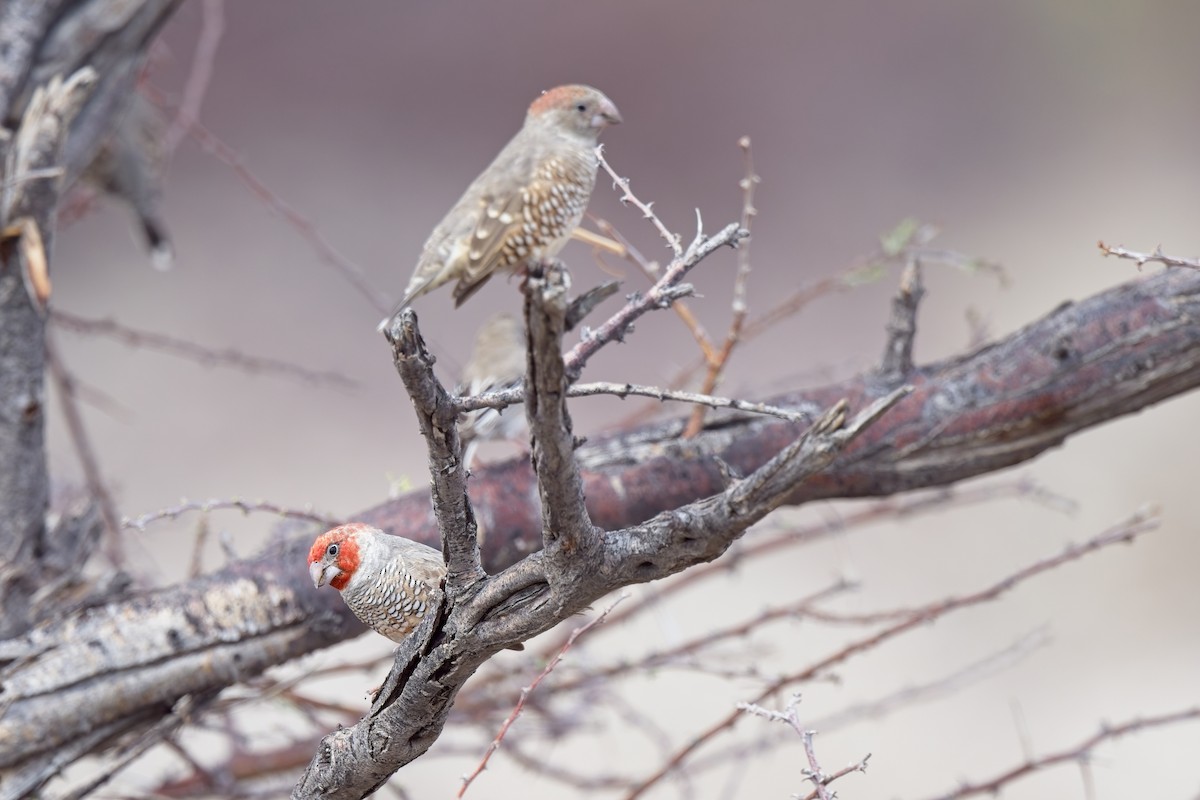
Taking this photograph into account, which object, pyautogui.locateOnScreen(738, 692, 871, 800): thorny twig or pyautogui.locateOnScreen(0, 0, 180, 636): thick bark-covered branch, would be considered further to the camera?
pyautogui.locateOnScreen(0, 0, 180, 636): thick bark-covered branch

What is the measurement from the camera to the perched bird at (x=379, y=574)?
35.5 inches

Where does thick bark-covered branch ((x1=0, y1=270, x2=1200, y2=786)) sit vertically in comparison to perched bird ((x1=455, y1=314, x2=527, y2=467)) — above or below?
below

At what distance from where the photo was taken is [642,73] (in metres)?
3.89

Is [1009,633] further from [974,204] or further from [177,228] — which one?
[177,228]

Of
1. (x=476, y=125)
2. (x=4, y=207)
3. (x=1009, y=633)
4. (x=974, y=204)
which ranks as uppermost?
(x=476, y=125)

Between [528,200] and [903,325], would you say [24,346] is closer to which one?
[528,200]

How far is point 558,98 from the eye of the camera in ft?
3.87

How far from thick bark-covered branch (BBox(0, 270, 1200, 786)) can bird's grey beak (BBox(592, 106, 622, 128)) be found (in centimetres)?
67

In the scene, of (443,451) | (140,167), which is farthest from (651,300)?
(140,167)

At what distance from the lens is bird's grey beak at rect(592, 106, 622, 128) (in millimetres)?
1175

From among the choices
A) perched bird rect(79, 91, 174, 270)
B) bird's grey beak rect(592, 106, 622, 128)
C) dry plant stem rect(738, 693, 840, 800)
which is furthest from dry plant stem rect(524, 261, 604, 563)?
perched bird rect(79, 91, 174, 270)

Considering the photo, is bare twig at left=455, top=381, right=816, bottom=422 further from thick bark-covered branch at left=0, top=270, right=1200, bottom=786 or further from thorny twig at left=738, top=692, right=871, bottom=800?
thick bark-covered branch at left=0, top=270, right=1200, bottom=786

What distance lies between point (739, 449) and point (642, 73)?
2.51 m

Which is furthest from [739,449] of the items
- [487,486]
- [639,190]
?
[639,190]
